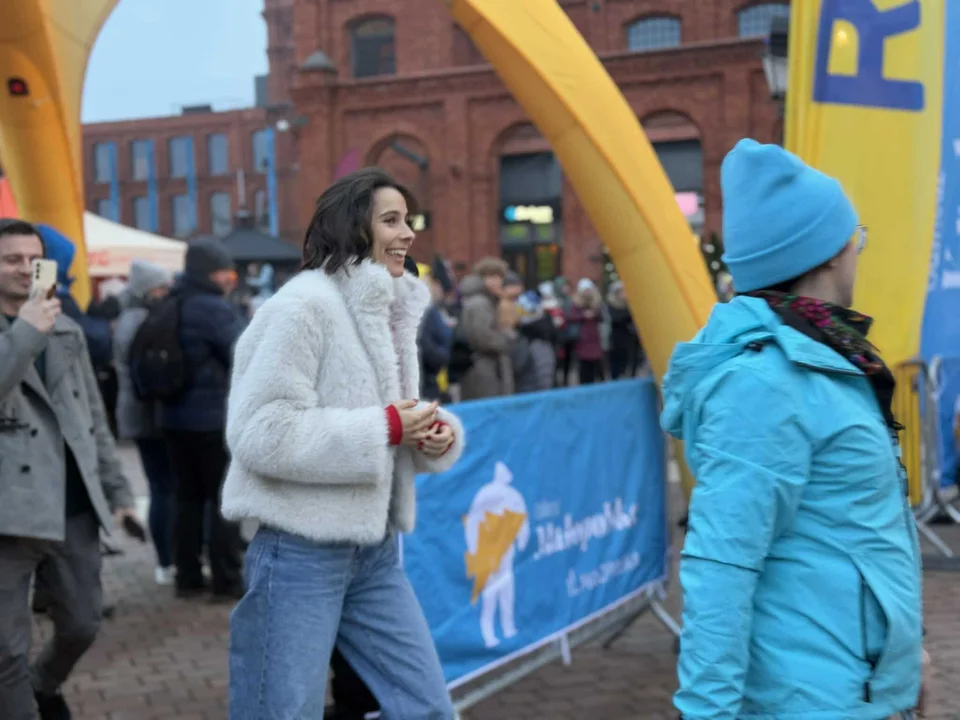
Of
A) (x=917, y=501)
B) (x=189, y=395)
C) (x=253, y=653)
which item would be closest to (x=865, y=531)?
(x=253, y=653)

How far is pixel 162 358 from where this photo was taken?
6391 mm

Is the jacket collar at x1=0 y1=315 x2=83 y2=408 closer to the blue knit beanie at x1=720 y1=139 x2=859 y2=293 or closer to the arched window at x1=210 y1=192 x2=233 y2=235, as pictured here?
the blue knit beanie at x1=720 y1=139 x2=859 y2=293

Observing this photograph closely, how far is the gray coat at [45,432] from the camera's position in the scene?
3.60 meters

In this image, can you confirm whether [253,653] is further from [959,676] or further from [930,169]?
[930,169]

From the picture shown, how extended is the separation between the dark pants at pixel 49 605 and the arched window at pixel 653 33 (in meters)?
30.6

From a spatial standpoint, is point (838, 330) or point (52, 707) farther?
point (52, 707)

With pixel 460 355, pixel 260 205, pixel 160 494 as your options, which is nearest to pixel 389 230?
pixel 160 494

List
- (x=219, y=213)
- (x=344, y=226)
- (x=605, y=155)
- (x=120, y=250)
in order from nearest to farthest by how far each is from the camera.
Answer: (x=344, y=226) → (x=605, y=155) → (x=120, y=250) → (x=219, y=213)

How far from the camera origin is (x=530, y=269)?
34.7m

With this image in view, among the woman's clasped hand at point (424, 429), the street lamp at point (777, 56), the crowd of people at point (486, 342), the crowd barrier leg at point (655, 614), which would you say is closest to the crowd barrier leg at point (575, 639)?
the crowd barrier leg at point (655, 614)

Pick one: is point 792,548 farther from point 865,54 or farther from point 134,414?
point 134,414

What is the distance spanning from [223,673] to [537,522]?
5.69 ft

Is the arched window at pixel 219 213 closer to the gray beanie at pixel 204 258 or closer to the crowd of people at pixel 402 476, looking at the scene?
the gray beanie at pixel 204 258

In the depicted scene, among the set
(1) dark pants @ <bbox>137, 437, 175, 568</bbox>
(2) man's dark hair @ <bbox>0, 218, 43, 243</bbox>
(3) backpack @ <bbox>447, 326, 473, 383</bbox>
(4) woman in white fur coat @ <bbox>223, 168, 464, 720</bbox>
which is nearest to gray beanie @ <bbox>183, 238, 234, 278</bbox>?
(1) dark pants @ <bbox>137, 437, 175, 568</bbox>
